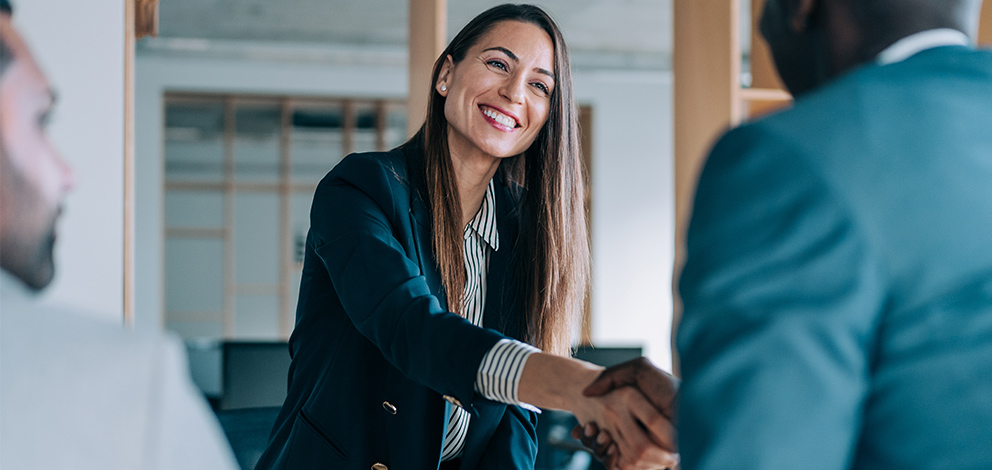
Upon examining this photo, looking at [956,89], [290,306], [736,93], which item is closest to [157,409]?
[956,89]

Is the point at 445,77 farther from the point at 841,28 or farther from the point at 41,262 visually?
the point at 841,28

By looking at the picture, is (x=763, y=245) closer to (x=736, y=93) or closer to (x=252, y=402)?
(x=736, y=93)

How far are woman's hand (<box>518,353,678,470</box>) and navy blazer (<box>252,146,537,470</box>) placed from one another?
142mm

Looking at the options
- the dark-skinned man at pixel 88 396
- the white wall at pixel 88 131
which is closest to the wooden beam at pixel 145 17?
the white wall at pixel 88 131

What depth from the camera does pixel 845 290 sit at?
1.68 feet

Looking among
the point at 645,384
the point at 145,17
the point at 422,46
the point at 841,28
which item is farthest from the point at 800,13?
the point at 422,46

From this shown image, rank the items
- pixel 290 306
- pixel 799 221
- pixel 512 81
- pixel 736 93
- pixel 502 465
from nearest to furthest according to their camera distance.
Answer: pixel 799 221, pixel 502 465, pixel 512 81, pixel 736 93, pixel 290 306

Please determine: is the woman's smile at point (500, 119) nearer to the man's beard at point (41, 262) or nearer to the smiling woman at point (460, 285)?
the smiling woman at point (460, 285)

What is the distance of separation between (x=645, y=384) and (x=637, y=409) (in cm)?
3

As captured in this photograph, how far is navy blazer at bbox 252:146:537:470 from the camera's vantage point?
1.15m

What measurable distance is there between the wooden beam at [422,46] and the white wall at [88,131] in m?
1.37

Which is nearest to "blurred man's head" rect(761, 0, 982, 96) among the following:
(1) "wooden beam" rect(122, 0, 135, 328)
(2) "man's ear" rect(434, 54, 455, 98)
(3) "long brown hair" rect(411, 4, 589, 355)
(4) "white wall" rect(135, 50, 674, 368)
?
(3) "long brown hair" rect(411, 4, 589, 355)

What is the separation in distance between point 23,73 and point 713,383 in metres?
0.73

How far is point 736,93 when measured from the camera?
9.90ft
